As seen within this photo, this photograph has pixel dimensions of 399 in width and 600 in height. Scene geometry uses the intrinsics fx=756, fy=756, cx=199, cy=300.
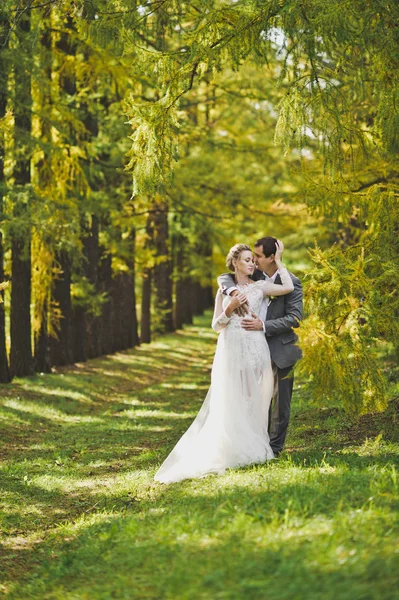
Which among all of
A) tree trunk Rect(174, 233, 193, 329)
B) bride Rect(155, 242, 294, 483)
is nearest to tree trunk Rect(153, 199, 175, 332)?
tree trunk Rect(174, 233, 193, 329)

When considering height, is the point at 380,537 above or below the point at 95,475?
above

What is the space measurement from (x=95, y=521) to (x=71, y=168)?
39.9ft

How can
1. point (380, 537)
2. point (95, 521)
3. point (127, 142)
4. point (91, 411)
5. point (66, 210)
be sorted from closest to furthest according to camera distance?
point (380, 537)
point (95, 521)
point (91, 411)
point (66, 210)
point (127, 142)

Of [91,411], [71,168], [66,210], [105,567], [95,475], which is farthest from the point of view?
[71,168]

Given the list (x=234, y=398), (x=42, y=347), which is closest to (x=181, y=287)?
(x=42, y=347)

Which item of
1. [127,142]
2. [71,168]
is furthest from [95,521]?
[127,142]

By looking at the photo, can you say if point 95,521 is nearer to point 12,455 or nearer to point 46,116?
point 12,455

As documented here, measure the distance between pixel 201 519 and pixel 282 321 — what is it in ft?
9.62

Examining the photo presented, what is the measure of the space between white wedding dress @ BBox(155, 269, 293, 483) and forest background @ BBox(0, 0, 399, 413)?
27.0 inches

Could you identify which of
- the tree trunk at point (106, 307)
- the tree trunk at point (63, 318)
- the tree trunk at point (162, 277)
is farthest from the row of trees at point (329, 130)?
the tree trunk at point (162, 277)

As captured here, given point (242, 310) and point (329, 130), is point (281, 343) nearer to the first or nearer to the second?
point (242, 310)

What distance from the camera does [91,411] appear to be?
15.0 metres

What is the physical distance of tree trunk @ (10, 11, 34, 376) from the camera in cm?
1442

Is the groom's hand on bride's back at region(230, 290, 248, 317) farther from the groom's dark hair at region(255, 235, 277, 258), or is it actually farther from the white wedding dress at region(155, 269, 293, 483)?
the groom's dark hair at region(255, 235, 277, 258)
